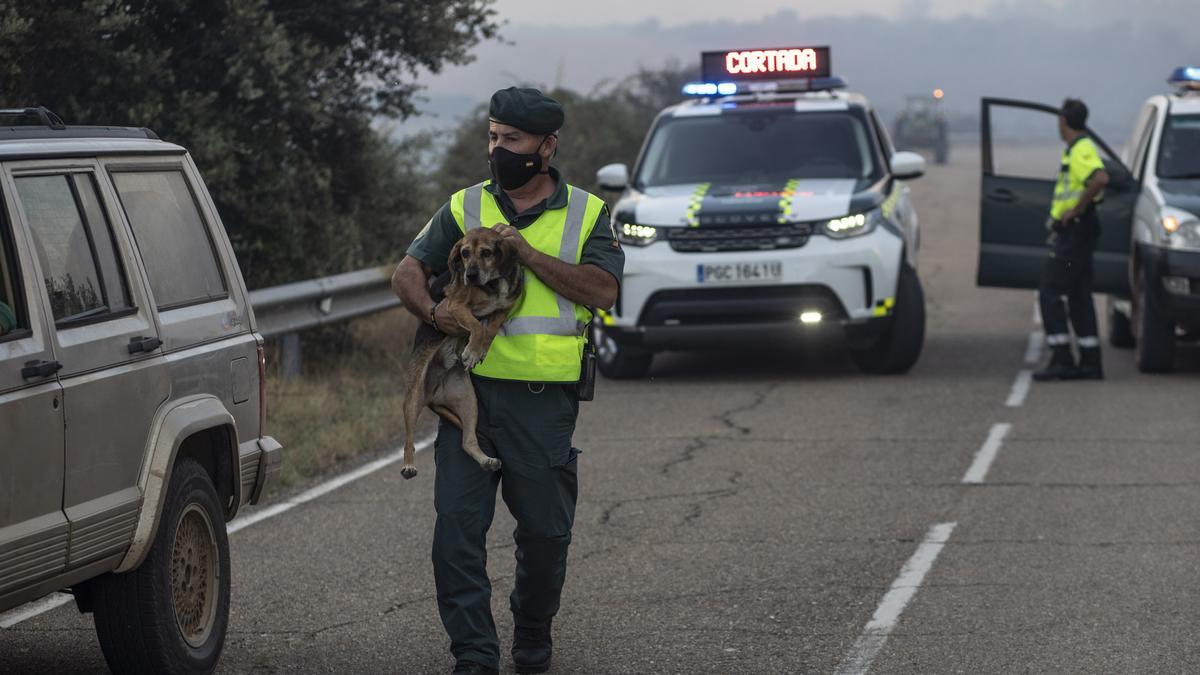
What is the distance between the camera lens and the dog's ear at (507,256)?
5363mm

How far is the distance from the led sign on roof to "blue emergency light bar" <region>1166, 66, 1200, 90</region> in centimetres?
300

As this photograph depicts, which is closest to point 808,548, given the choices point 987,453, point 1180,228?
point 987,453

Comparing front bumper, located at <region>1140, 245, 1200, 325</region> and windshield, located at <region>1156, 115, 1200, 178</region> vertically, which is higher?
windshield, located at <region>1156, 115, 1200, 178</region>

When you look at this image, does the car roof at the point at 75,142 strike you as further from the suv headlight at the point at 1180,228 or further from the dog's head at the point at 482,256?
the suv headlight at the point at 1180,228

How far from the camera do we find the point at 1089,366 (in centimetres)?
1346

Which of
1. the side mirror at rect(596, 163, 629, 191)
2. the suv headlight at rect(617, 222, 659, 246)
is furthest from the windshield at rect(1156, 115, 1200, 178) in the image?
the side mirror at rect(596, 163, 629, 191)

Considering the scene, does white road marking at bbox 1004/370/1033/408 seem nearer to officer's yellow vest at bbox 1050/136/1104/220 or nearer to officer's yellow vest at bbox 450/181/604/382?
officer's yellow vest at bbox 1050/136/1104/220

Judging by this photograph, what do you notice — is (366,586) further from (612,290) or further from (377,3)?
(377,3)

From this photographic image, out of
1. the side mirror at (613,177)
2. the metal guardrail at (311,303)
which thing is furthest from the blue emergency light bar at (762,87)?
the metal guardrail at (311,303)

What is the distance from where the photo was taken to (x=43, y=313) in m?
4.92

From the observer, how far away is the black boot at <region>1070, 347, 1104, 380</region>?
43.9ft

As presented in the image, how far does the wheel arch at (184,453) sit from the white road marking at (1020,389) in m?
7.19

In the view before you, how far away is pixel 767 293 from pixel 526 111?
7407 mm

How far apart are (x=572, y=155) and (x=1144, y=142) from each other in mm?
13713
